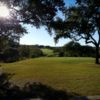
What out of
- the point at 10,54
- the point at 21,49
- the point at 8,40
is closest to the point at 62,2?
the point at 8,40

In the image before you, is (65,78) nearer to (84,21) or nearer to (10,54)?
(84,21)

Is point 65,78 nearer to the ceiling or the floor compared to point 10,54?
nearer to the floor

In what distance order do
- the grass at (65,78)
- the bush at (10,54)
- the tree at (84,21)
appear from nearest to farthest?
the grass at (65,78)
the tree at (84,21)
the bush at (10,54)

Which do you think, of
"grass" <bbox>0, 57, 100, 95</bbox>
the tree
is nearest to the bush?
the tree

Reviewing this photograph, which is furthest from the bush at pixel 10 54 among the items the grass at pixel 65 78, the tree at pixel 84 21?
the grass at pixel 65 78

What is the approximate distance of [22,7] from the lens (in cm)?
2212

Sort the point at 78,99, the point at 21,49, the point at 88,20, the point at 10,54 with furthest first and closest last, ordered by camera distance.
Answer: the point at 21,49 → the point at 10,54 → the point at 88,20 → the point at 78,99

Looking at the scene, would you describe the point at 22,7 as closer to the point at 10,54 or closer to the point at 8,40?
the point at 8,40

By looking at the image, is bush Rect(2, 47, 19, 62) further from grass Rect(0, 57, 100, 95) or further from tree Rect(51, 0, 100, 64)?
grass Rect(0, 57, 100, 95)

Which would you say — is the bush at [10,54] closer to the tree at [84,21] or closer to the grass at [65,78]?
the tree at [84,21]

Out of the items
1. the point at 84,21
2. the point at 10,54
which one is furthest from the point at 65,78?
the point at 10,54

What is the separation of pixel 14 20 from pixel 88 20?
29694 millimetres

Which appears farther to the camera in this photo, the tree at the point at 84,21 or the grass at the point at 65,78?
the tree at the point at 84,21

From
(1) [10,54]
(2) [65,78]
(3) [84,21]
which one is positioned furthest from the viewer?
(1) [10,54]
